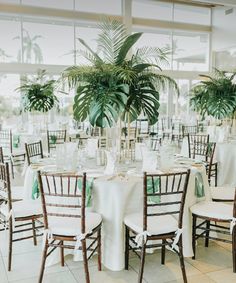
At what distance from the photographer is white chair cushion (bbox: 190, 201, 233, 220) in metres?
3.31

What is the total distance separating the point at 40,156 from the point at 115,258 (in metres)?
2.19

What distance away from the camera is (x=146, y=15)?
1161 cm

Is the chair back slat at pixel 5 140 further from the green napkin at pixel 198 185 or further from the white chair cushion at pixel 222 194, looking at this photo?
the green napkin at pixel 198 185

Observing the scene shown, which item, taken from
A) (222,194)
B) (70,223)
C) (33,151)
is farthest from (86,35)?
(70,223)

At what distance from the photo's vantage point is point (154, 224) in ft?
9.83

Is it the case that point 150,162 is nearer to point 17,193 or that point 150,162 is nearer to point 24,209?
point 24,209

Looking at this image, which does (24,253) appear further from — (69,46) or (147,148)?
(69,46)

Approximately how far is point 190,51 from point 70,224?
11.0 meters

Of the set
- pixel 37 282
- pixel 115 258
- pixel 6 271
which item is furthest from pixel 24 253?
pixel 115 258

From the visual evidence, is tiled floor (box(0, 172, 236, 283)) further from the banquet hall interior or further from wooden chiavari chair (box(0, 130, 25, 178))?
wooden chiavari chair (box(0, 130, 25, 178))

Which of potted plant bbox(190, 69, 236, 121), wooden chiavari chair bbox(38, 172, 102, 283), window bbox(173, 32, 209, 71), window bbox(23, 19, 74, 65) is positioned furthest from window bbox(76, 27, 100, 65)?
wooden chiavari chair bbox(38, 172, 102, 283)

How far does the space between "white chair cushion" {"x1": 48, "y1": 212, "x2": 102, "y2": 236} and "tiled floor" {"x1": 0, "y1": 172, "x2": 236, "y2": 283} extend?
0.55 m

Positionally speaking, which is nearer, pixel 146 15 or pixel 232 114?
pixel 232 114

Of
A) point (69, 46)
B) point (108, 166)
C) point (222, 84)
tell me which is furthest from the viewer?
point (69, 46)
